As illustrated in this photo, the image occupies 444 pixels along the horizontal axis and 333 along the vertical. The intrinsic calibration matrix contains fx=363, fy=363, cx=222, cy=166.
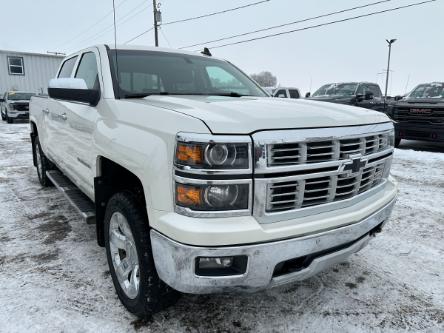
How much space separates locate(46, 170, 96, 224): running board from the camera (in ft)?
9.80

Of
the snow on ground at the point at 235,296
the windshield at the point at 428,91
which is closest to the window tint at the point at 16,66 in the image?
the windshield at the point at 428,91

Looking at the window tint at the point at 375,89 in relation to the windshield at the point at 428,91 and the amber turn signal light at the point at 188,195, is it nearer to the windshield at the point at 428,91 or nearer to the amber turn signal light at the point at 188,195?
the windshield at the point at 428,91

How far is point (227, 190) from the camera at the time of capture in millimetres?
1820

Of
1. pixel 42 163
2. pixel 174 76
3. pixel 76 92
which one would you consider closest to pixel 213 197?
pixel 76 92

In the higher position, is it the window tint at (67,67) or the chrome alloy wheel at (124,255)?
the window tint at (67,67)

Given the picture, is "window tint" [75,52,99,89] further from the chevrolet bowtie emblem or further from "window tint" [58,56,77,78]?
the chevrolet bowtie emblem

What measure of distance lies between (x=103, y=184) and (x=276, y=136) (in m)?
1.46

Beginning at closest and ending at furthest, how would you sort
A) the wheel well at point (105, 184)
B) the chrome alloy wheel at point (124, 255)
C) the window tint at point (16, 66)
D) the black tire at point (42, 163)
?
the chrome alloy wheel at point (124, 255), the wheel well at point (105, 184), the black tire at point (42, 163), the window tint at point (16, 66)

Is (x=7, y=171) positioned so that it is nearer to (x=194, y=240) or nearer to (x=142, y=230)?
(x=142, y=230)

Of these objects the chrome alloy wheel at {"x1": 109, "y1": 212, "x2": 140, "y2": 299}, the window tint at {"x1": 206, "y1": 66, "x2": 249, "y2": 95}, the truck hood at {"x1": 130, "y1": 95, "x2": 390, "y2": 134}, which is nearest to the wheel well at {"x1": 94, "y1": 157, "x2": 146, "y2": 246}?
the chrome alloy wheel at {"x1": 109, "y1": 212, "x2": 140, "y2": 299}

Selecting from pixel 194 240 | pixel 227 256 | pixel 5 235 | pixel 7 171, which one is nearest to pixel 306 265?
pixel 227 256

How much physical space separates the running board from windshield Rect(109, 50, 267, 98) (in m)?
1.03

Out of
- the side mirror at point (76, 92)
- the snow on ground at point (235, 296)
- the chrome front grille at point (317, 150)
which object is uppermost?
the side mirror at point (76, 92)

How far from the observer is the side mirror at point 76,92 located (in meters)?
2.67
